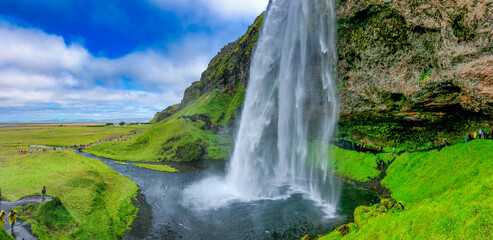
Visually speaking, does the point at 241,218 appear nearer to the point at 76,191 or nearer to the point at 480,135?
the point at 76,191

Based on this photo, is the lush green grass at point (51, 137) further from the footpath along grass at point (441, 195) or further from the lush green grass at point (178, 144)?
the footpath along grass at point (441, 195)

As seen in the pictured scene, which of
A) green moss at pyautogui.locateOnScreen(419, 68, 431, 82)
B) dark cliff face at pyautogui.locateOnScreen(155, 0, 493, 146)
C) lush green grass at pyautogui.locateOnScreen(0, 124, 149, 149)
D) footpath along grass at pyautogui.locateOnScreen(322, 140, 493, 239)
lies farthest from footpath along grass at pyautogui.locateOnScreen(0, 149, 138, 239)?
lush green grass at pyautogui.locateOnScreen(0, 124, 149, 149)

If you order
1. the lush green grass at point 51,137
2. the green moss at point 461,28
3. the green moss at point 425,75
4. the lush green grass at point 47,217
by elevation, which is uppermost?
the green moss at point 461,28

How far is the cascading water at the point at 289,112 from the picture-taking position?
32.2m

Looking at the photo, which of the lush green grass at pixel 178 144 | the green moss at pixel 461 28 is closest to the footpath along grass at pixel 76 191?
the lush green grass at pixel 178 144

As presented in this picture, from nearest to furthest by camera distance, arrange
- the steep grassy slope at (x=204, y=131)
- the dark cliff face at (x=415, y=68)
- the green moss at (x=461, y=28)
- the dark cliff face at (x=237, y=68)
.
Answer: the green moss at (x=461, y=28) → the dark cliff face at (x=415, y=68) → the steep grassy slope at (x=204, y=131) → the dark cliff face at (x=237, y=68)

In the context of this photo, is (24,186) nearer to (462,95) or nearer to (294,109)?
(294,109)

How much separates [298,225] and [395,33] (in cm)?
2567

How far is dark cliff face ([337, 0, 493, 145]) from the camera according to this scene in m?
18.5

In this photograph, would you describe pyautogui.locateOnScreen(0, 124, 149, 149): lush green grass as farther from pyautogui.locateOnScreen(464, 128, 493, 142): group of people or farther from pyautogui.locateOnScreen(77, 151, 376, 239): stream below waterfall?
pyautogui.locateOnScreen(464, 128, 493, 142): group of people

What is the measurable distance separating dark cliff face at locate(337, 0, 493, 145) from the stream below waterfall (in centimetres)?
1204

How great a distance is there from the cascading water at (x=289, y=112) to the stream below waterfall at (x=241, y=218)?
2208 millimetres

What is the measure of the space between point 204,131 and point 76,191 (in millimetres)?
49693

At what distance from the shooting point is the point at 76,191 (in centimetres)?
2473
